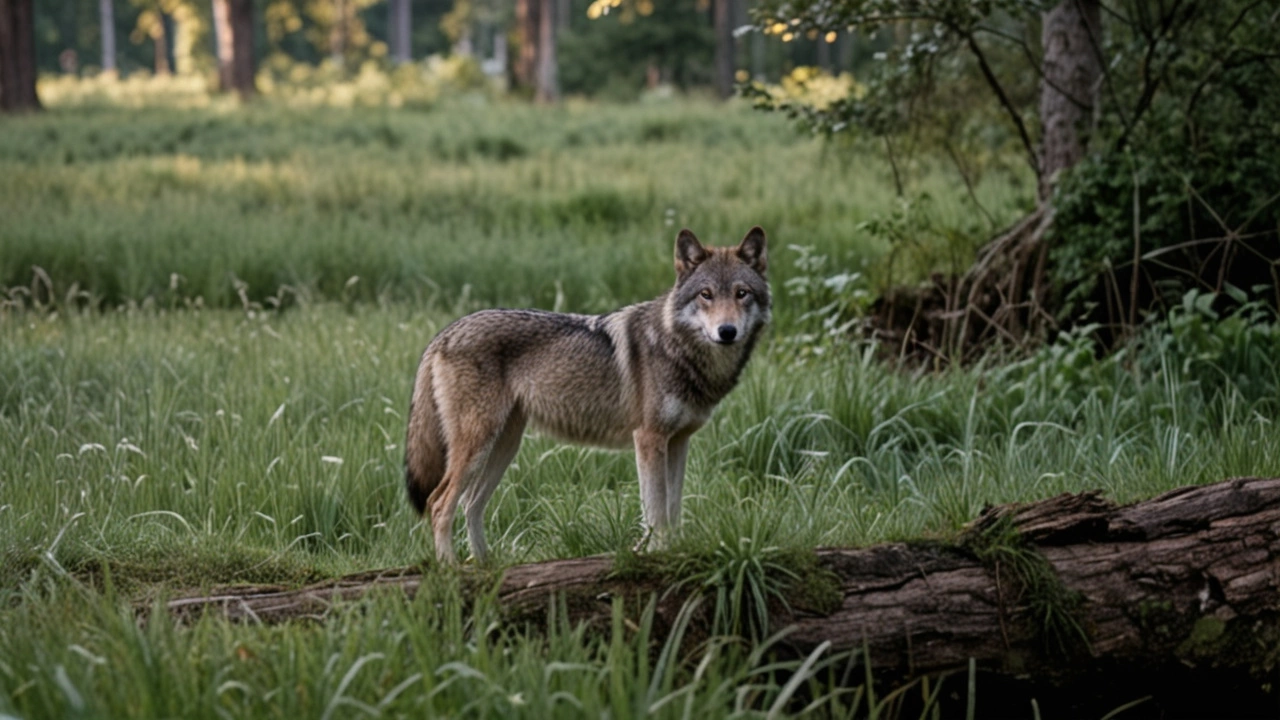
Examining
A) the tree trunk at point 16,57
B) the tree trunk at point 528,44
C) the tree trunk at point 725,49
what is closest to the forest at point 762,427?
the tree trunk at point 16,57

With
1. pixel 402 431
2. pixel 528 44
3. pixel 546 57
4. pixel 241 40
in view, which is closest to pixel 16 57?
pixel 241 40

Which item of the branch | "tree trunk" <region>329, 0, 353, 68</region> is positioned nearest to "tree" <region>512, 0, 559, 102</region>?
"tree trunk" <region>329, 0, 353, 68</region>

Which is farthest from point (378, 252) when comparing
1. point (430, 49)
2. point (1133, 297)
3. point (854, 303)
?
point (430, 49)

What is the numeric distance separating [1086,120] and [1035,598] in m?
5.81

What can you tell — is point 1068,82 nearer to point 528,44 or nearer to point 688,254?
point 688,254

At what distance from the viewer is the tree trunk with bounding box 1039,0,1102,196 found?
9406 millimetres

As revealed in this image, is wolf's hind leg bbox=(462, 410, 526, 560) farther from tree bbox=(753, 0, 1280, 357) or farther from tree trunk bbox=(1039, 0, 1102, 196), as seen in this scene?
tree trunk bbox=(1039, 0, 1102, 196)

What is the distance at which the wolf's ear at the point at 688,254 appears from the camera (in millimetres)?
5754

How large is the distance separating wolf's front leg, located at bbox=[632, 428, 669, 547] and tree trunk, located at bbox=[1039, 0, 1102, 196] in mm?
4918

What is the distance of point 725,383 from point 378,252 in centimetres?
806

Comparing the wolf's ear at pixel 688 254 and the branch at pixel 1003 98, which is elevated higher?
the branch at pixel 1003 98

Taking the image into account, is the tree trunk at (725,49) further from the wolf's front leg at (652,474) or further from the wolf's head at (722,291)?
the wolf's front leg at (652,474)

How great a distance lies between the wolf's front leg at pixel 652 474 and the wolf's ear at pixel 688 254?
28.5 inches

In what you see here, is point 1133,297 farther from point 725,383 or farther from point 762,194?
point 762,194
